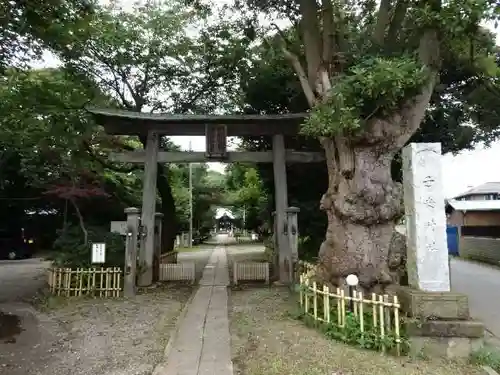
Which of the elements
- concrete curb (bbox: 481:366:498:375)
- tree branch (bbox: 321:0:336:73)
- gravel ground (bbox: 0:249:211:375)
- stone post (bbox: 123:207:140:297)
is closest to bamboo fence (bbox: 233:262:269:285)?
gravel ground (bbox: 0:249:211:375)

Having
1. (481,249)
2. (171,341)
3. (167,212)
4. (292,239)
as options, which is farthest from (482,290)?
(167,212)

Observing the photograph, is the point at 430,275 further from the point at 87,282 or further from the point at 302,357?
the point at 87,282

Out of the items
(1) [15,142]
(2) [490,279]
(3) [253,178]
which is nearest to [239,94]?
(1) [15,142]

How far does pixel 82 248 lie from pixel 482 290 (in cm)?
1122

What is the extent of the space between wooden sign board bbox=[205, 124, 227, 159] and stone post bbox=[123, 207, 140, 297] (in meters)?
2.92

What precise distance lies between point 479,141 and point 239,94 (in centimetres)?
978

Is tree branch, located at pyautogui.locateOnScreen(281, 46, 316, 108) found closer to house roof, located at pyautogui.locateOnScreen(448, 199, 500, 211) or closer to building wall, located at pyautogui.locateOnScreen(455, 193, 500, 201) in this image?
house roof, located at pyautogui.locateOnScreen(448, 199, 500, 211)

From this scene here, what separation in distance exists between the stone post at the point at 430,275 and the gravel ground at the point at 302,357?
13.8 inches

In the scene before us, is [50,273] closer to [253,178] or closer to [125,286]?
[125,286]

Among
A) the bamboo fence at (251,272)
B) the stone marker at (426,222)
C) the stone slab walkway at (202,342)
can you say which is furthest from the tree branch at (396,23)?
the bamboo fence at (251,272)

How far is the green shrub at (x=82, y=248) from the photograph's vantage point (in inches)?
462

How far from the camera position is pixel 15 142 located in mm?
15797

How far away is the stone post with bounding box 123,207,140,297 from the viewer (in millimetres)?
11195

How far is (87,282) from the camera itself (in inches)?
440
